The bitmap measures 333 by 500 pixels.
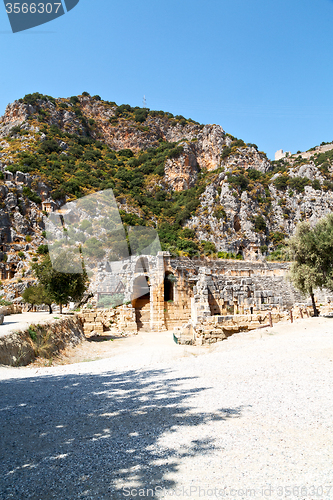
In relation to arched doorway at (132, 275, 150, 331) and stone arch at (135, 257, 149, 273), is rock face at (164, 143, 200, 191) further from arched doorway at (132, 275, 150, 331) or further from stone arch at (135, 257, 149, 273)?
arched doorway at (132, 275, 150, 331)

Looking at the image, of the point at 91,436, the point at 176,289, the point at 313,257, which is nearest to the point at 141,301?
the point at 176,289

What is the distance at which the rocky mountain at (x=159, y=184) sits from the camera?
45.3 meters

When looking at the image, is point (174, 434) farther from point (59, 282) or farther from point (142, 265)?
point (142, 265)

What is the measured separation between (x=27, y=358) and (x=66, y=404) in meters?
5.21

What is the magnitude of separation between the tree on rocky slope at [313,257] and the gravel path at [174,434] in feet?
27.8

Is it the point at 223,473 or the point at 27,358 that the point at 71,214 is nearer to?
the point at 27,358

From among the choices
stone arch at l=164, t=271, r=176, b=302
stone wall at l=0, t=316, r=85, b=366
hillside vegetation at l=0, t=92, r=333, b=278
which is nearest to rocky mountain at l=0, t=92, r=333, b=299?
hillside vegetation at l=0, t=92, r=333, b=278

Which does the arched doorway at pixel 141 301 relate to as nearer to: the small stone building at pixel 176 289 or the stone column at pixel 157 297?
the small stone building at pixel 176 289

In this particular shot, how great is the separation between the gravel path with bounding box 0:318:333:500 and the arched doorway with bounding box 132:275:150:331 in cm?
1527

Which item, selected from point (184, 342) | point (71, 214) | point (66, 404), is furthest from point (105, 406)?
point (71, 214)

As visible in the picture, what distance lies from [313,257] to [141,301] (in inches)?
525

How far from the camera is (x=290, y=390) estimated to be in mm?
4926

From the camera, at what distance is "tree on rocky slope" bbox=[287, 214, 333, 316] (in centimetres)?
1430

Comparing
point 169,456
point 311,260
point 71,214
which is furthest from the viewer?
point 71,214
